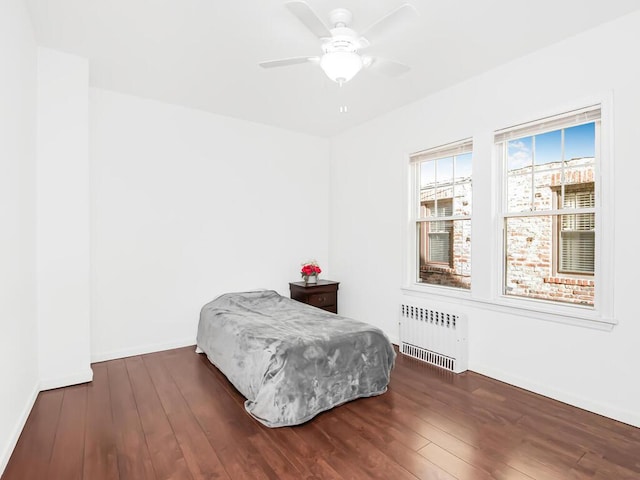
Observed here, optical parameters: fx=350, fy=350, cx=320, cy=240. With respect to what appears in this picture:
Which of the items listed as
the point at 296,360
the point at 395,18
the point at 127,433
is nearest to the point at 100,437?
the point at 127,433

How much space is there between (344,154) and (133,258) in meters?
3.02

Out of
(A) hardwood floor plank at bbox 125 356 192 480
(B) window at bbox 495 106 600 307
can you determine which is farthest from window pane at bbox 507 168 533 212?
(A) hardwood floor plank at bbox 125 356 192 480

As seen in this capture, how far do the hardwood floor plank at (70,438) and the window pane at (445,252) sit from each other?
3348 millimetres

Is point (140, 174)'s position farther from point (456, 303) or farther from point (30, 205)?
point (456, 303)

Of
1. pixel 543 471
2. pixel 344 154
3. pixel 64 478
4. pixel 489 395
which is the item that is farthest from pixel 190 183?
pixel 543 471

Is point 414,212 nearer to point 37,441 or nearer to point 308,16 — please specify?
point 308,16

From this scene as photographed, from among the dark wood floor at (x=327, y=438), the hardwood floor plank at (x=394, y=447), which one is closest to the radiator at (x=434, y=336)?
the dark wood floor at (x=327, y=438)

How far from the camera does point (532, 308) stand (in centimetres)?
289

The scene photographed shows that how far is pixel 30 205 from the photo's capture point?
265 cm

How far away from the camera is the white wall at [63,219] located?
115 inches

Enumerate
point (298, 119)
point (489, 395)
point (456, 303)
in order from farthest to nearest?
1. point (298, 119)
2. point (456, 303)
3. point (489, 395)

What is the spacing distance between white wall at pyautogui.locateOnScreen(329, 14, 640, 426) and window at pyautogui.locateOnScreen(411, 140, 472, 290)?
17cm

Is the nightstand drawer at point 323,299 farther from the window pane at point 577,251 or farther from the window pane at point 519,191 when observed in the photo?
the window pane at point 577,251

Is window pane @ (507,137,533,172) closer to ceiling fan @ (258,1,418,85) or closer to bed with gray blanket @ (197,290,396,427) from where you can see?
ceiling fan @ (258,1,418,85)
